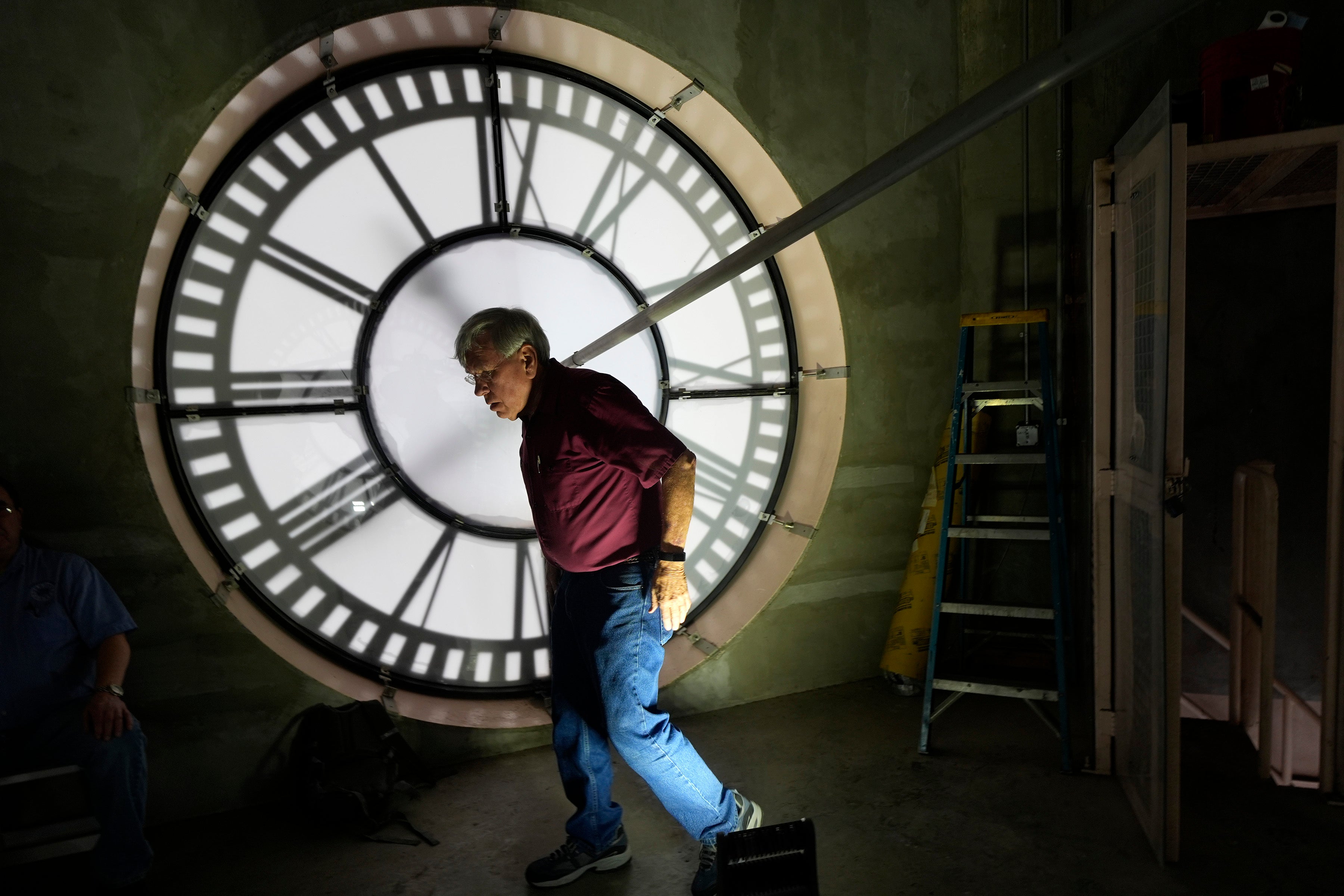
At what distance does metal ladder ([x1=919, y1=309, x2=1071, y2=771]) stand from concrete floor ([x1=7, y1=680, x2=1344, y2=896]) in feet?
0.65

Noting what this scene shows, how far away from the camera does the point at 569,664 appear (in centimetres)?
212

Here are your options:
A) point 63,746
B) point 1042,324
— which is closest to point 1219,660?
point 1042,324

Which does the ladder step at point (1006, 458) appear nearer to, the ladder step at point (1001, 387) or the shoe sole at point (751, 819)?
the ladder step at point (1001, 387)

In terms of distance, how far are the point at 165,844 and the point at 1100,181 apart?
3295mm

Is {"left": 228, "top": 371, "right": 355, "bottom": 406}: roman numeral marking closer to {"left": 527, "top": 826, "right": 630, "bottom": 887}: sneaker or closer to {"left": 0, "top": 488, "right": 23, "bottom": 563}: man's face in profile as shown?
{"left": 0, "top": 488, "right": 23, "bottom": 563}: man's face in profile

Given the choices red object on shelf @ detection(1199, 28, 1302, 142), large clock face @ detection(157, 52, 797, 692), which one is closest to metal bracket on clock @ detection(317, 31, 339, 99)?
large clock face @ detection(157, 52, 797, 692)

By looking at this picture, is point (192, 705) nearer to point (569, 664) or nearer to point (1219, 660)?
point (569, 664)

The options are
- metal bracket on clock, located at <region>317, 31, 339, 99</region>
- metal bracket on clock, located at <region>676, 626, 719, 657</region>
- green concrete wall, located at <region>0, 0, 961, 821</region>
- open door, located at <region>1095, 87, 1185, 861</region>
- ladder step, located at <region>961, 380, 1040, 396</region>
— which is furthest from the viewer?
metal bracket on clock, located at <region>676, 626, 719, 657</region>

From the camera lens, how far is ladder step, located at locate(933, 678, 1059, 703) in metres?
2.48

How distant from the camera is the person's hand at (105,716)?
2.03m

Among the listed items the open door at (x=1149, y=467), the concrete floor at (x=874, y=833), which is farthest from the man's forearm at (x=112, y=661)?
the open door at (x=1149, y=467)

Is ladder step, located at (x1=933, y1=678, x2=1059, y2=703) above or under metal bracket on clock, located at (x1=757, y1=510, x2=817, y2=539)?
under

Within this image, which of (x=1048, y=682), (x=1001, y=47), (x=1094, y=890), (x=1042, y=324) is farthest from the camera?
(x=1001, y=47)

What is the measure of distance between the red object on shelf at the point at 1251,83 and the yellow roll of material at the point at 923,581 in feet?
3.97
